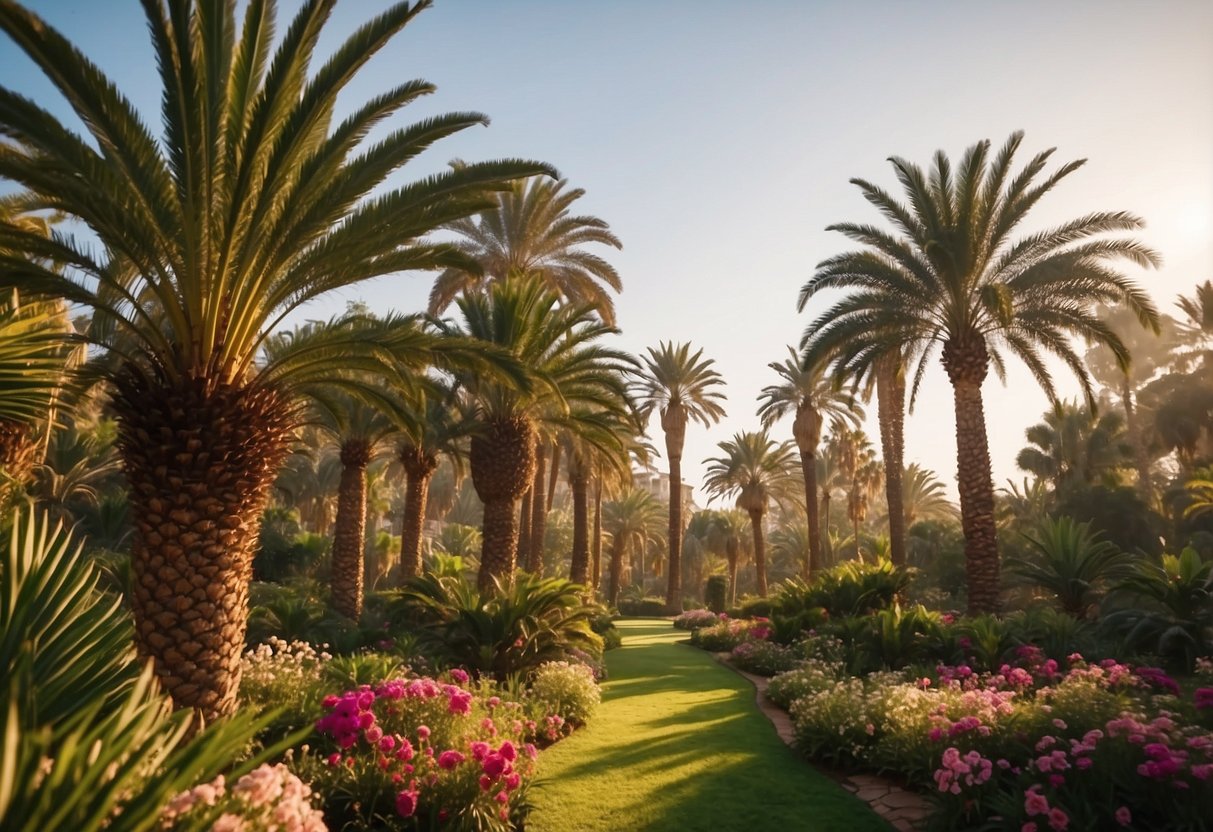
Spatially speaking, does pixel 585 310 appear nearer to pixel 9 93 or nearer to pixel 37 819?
pixel 9 93

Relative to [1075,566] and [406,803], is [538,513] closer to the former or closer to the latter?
[1075,566]

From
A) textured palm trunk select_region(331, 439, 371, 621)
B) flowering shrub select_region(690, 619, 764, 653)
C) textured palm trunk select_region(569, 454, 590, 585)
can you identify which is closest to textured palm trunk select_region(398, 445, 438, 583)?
textured palm trunk select_region(331, 439, 371, 621)

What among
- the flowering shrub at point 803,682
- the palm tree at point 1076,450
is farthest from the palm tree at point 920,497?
the flowering shrub at point 803,682

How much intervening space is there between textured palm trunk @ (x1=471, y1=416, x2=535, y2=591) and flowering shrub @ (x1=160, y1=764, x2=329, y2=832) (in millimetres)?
12186

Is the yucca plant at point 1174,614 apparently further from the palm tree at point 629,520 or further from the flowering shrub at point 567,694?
the palm tree at point 629,520

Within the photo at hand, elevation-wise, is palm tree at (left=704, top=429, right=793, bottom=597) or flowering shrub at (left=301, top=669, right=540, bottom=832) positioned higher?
palm tree at (left=704, top=429, right=793, bottom=597)

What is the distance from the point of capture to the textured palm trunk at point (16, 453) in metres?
9.46

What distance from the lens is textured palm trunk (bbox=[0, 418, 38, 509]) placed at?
372 inches

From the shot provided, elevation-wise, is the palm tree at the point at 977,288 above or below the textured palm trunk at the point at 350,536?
above

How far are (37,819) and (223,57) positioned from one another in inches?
265

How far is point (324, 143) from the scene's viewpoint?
24.8 feet

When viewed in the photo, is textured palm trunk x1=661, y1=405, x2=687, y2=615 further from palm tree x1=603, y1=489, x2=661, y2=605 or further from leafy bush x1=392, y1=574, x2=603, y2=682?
leafy bush x1=392, y1=574, x2=603, y2=682

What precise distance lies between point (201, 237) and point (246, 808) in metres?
5.87

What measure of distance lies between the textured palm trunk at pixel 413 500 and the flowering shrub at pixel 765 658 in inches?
370
